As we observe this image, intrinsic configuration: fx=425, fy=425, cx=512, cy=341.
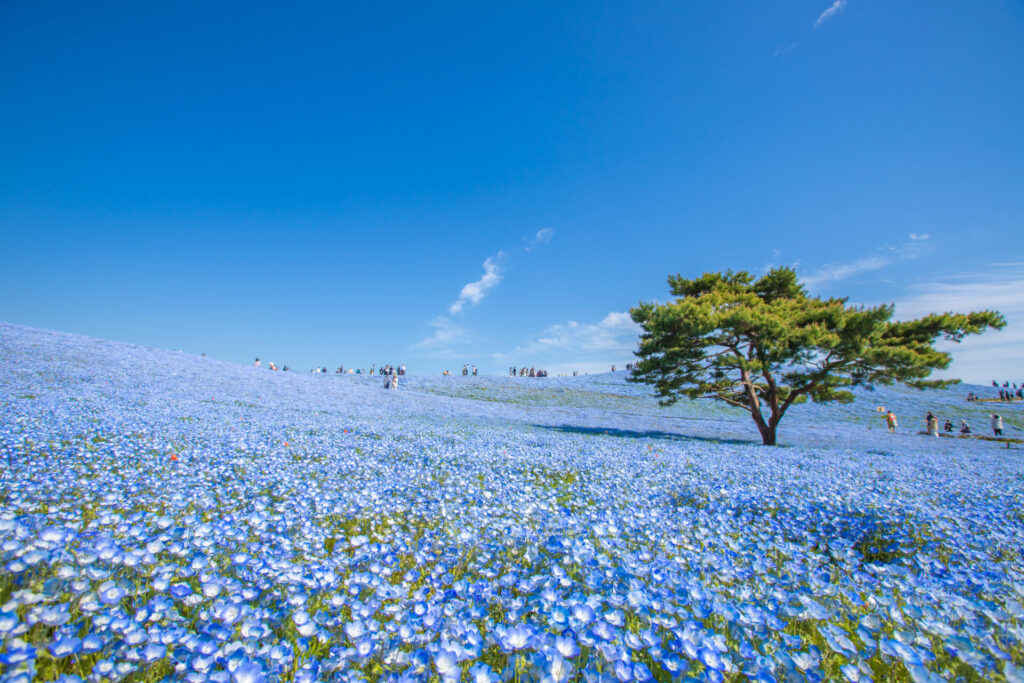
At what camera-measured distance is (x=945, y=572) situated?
428 centimetres

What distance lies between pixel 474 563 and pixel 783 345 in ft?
55.9

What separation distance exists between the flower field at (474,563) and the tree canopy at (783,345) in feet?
23.3

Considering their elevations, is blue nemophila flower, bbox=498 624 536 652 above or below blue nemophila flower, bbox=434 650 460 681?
above

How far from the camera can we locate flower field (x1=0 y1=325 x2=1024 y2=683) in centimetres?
227

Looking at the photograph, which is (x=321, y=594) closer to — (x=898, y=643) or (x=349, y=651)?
(x=349, y=651)

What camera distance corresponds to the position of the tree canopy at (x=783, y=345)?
1655 cm

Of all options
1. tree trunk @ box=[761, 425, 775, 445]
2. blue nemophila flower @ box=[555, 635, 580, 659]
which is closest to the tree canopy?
tree trunk @ box=[761, 425, 775, 445]

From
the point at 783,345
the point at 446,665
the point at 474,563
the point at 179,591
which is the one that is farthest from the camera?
the point at 783,345

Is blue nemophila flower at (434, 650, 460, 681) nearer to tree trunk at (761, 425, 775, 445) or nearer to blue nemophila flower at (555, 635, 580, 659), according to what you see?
blue nemophila flower at (555, 635, 580, 659)

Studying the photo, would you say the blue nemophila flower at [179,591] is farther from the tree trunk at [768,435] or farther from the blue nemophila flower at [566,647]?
the tree trunk at [768,435]

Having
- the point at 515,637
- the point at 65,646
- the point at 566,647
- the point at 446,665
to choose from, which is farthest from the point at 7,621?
the point at 566,647

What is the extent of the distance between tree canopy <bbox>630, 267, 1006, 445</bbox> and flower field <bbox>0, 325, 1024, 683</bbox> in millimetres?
7099

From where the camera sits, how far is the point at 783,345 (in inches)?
658

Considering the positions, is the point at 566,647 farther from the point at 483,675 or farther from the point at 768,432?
the point at 768,432
